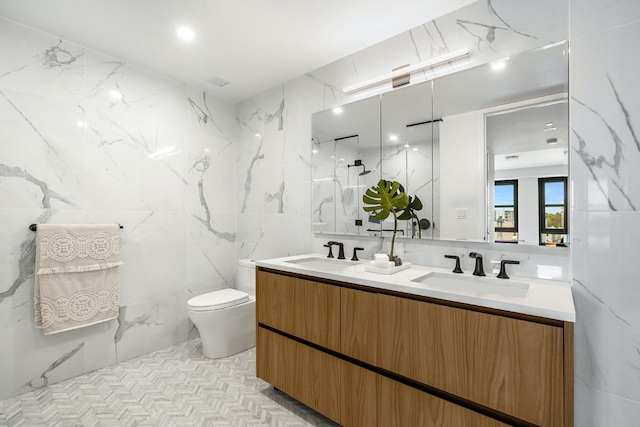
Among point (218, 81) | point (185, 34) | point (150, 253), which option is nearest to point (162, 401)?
point (150, 253)

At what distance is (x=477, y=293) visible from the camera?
4.15 ft

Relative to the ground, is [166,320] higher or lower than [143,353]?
higher

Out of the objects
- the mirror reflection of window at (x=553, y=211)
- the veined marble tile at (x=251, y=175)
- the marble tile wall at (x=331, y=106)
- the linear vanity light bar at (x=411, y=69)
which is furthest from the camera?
the veined marble tile at (x=251, y=175)

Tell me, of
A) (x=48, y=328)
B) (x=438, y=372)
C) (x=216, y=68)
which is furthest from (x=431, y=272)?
(x=48, y=328)

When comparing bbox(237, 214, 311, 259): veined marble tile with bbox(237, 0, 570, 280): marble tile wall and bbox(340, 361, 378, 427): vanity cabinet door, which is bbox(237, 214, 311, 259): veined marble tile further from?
bbox(340, 361, 378, 427): vanity cabinet door

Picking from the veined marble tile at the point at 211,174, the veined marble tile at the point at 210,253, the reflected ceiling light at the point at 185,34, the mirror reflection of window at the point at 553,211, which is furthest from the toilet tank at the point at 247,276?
the mirror reflection of window at the point at 553,211

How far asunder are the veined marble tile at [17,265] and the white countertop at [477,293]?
5.54 feet

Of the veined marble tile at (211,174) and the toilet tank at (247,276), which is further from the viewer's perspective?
the veined marble tile at (211,174)

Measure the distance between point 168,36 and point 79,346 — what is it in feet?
7.78

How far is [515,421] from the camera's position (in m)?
1.11

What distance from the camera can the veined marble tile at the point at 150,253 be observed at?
2488mm

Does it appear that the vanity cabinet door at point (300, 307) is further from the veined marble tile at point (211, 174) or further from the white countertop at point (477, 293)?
the veined marble tile at point (211, 174)

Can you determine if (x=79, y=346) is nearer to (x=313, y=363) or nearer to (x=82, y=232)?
(x=82, y=232)

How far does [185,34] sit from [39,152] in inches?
51.3
